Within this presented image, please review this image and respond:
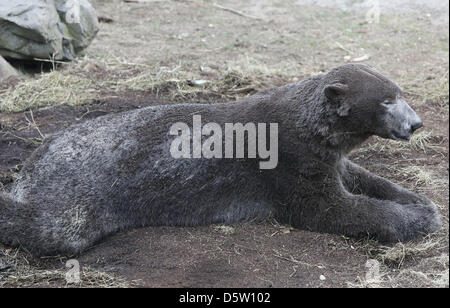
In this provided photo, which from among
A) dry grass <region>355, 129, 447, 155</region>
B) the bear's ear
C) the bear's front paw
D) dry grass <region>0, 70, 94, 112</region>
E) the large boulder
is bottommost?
the bear's front paw

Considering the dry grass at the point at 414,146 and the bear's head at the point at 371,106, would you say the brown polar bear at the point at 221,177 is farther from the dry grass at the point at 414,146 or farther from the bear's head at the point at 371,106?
the dry grass at the point at 414,146

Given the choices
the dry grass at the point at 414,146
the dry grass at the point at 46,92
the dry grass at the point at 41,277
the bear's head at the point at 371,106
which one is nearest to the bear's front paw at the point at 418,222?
the bear's head at the point at 371,106

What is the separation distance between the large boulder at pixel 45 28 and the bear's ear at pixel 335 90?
6.63 m

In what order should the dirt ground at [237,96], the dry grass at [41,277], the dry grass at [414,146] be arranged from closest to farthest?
the dry grass at [41,277]
the dirt ground at [237,96]
the dry grass at [414,146]

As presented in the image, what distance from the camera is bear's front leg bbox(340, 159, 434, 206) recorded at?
23.6 feet

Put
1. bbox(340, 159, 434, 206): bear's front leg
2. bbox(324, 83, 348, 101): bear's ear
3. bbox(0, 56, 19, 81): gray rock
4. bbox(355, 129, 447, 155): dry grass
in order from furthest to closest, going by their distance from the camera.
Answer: bbox(0, 56, 19, 81): gray rock, bbox(355, 129, 447, 155): dry grass, bbox(340, 159, 434, 206): bear's front leg, bbox(324, 83, 348, 101): bear's ear

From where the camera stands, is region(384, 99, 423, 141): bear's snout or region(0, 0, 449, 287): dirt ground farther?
region(384, 99, 423, 141): bear's snout

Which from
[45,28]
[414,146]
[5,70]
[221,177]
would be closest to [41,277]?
[221,177]

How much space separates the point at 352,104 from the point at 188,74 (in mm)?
5083

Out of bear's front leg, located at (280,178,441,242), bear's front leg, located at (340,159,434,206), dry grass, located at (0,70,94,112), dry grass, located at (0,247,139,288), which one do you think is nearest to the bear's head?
bear's front leg, located at (280,178,441,242)

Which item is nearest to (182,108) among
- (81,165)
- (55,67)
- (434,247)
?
(81,165)

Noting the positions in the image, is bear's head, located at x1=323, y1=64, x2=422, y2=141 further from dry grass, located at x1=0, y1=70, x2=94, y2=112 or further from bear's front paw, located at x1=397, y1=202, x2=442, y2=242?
dry grass, located at x1=0, y1=70, x2=94, y2=112

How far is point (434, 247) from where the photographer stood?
21.0 ft

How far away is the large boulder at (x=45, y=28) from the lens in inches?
422
